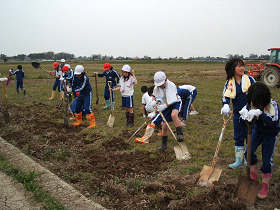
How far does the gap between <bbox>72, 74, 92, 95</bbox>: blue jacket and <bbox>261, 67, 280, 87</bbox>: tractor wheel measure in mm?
11349

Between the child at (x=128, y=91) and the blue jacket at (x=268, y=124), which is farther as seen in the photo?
the child at (x=128, y=91)

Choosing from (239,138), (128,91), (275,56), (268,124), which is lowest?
(239,138)

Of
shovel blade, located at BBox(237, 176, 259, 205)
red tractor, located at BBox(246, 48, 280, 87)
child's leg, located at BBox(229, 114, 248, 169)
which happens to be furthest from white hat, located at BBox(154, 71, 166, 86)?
red tractor, located at BBox(246, 48, 280, 87)

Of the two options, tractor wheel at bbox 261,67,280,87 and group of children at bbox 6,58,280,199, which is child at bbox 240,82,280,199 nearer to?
group of children at bbox 6,58,280,199

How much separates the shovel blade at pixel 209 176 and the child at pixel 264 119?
567 millimetres

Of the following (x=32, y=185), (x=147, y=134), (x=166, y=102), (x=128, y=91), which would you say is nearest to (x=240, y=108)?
(x=166, y=102)

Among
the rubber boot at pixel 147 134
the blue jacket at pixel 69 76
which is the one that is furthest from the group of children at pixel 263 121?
the blue jacket at pixel 69 76

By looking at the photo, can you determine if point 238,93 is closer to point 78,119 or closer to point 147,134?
point 147,134

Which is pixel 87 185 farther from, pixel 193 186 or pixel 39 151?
pixel 39 151

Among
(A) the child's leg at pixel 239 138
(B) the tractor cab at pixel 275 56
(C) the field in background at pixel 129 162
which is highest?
(B) the tractor cab at pixel 275 56

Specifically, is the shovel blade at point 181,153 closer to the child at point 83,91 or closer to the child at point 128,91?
the child at point 128,91

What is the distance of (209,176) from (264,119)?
1.17 m

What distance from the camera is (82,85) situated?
682 centimetres

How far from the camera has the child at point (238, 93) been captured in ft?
13.4
